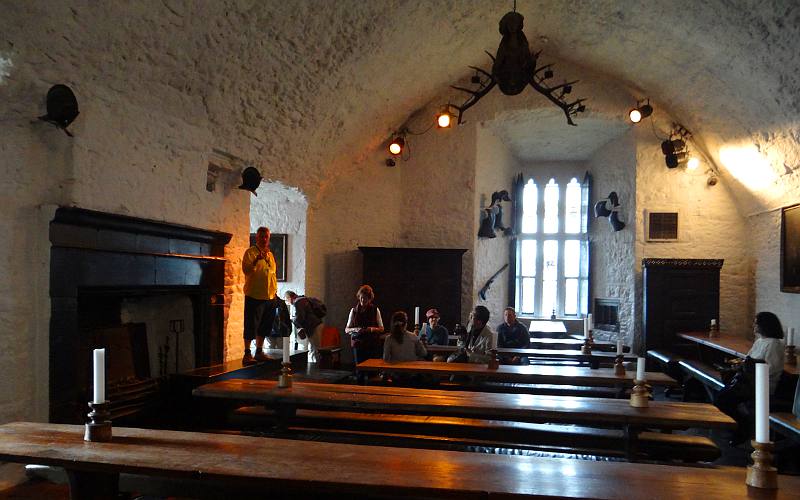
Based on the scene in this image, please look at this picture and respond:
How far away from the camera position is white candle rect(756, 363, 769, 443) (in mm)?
2096

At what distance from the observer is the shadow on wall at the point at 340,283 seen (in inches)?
396

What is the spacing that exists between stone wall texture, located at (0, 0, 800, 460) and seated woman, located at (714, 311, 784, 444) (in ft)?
8.51

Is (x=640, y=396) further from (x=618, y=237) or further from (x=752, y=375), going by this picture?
(x=618, y=237)

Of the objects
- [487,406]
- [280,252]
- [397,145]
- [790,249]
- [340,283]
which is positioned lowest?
[487,406]

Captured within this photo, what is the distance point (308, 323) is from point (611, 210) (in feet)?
18.4

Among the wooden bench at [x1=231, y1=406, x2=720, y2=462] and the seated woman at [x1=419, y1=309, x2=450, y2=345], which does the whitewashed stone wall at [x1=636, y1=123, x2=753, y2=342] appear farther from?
the wooden bench at [x1=231, y1=406, x2=720, y2=462]

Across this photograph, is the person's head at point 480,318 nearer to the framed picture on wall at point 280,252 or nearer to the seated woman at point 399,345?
the seated woman at point 399,345

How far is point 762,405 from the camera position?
2.11 m

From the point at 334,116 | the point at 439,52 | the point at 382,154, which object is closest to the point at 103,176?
the point at 334,116

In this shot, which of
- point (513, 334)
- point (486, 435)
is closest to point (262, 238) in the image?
point (486, 435)

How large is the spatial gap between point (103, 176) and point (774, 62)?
6.61 m

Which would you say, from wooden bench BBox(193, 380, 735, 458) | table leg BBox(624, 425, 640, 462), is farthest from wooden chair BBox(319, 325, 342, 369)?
table leg BBox(624, 425, 640, 462)

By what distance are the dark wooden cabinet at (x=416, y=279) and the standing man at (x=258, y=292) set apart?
3097 millimetres

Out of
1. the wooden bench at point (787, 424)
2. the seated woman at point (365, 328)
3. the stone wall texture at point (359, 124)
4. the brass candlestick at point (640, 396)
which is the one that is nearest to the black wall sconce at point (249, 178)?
the stone wall texture at point (359, 124)
